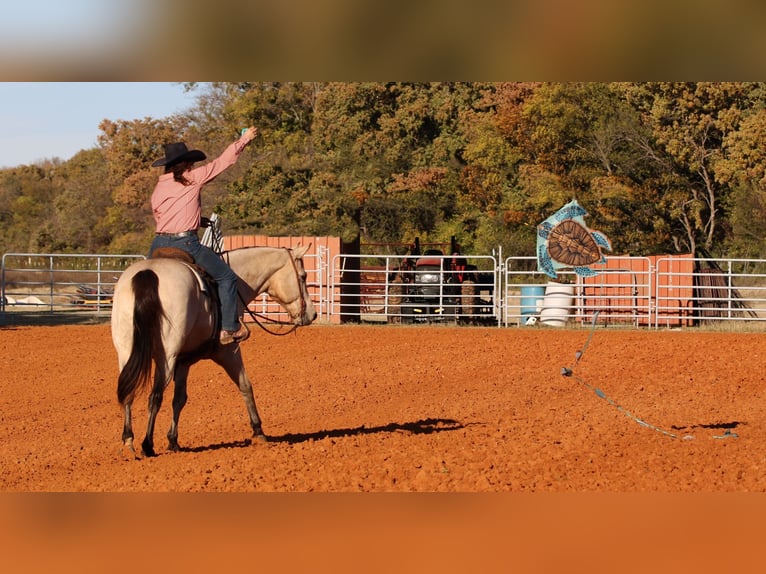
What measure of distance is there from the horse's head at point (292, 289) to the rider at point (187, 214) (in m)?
0.93

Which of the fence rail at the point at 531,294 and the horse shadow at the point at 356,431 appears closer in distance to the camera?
the horse shadow at the point at 356,431

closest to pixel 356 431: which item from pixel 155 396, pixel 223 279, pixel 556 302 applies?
pixel 223 279

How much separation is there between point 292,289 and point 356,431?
1.49 metres

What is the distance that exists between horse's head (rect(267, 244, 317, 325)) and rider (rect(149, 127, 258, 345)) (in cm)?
93

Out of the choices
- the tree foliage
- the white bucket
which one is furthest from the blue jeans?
the tree foliage

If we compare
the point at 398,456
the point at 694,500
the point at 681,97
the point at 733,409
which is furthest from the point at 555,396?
the point at 681,97

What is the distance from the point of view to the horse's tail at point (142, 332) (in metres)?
6.91

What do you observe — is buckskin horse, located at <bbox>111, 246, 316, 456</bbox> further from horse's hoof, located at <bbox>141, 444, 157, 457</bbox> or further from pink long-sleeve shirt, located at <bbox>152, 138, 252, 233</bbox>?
pink long-sleeve shirt, located at <bbox>152, 138, 252, 233</bbox>

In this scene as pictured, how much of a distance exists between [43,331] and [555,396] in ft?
40.9

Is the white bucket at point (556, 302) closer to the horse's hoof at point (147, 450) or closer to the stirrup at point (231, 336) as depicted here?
the stirrup at point (231, 336)

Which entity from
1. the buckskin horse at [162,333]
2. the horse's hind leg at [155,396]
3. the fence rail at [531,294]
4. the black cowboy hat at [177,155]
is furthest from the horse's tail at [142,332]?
the fence rail at [531,294]

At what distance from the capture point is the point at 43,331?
812 inches

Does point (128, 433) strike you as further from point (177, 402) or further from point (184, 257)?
point (184, 257)

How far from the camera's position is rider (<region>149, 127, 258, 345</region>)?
750cm
